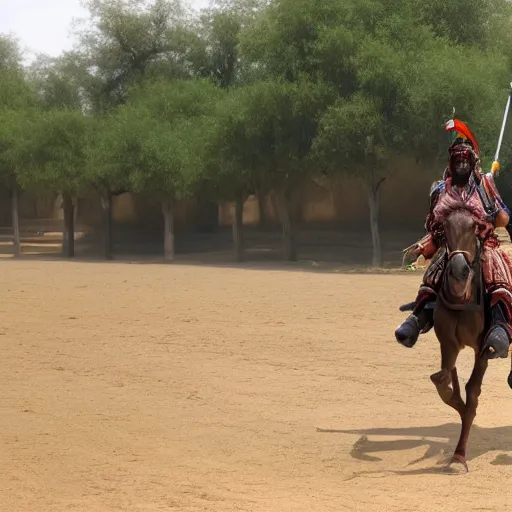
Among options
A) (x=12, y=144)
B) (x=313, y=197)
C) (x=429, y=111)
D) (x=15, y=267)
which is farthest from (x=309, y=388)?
(x=12, y=144)

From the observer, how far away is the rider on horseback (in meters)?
9.59

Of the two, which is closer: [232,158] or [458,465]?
[458,465]

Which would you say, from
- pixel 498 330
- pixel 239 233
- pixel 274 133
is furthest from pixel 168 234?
pixel 498 330

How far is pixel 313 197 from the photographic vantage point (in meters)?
44.5

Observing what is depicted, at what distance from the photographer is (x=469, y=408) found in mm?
9711

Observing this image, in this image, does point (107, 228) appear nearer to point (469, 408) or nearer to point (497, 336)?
point (469, 408)

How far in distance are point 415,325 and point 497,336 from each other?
0.80 meters

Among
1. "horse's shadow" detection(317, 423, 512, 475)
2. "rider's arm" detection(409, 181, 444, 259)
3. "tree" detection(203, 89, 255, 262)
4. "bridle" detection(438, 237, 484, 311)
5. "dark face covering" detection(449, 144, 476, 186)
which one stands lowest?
"horse's shadow" detection(317, 423, 512, 475)

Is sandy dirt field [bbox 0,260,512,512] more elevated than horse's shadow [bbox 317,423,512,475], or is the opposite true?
sandy dirt field [bbox 0,260,512,512]

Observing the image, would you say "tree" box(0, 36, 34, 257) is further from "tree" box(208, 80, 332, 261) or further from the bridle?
the bridle

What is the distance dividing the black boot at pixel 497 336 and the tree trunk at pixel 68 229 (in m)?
38.9

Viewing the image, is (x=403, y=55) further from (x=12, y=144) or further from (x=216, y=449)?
(x=216, y=449)

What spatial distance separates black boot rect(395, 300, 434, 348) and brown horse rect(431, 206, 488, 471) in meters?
0.37

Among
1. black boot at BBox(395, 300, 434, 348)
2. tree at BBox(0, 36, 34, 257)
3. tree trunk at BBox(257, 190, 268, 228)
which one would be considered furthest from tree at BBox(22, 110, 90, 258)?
black boot at BBox(395, 300, 434, 348)
